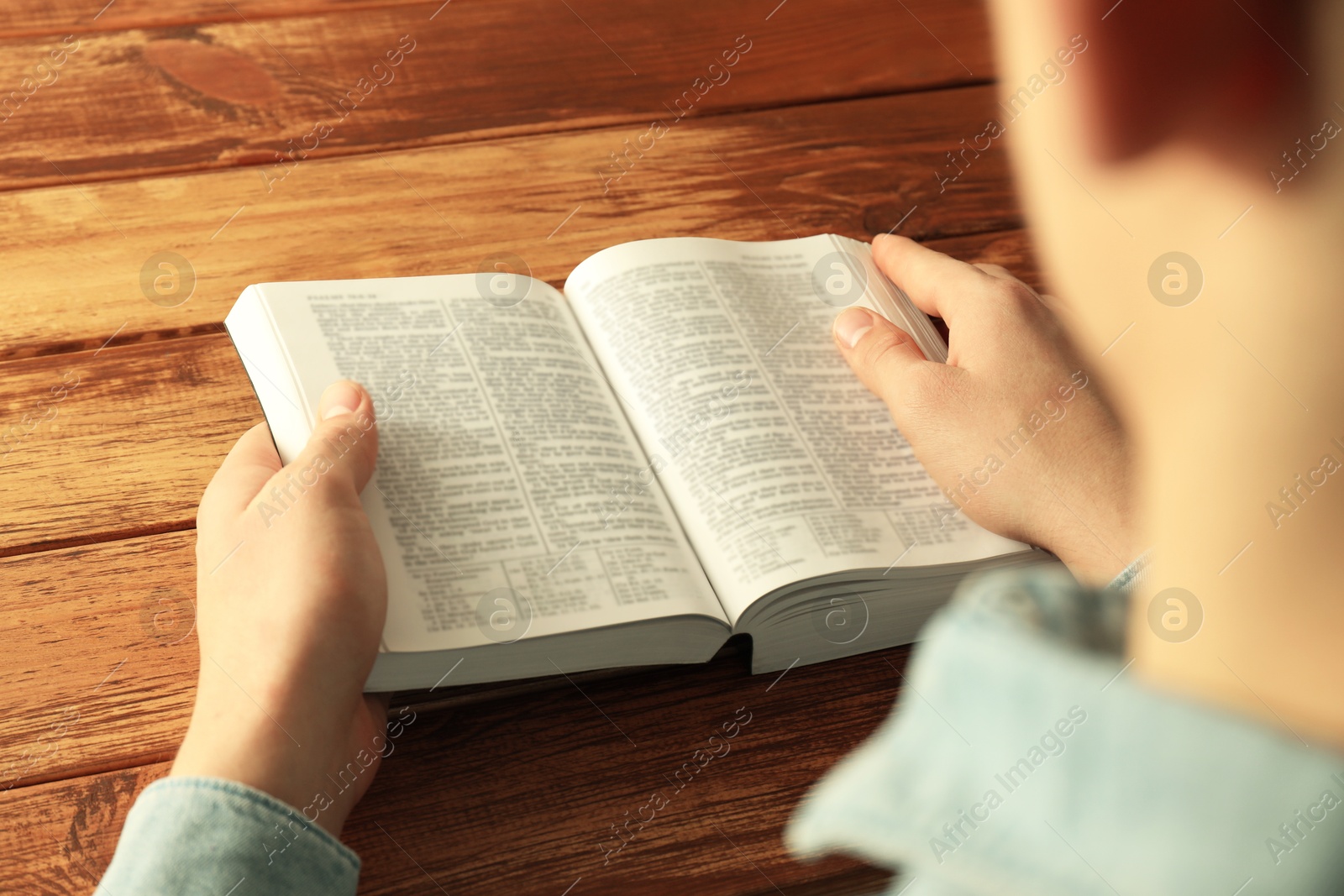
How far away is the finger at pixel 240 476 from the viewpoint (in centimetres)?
64

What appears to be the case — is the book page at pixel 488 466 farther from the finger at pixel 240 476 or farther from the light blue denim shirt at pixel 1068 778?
the light blue denim shirt at pixel 1068 778

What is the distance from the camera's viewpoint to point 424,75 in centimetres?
110

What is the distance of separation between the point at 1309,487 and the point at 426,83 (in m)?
1.04

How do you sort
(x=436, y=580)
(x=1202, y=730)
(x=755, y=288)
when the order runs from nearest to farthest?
(x=1202, y=730), (x=436, y=580), (x=755, y=288)

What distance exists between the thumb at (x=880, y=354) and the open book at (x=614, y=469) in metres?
0.02

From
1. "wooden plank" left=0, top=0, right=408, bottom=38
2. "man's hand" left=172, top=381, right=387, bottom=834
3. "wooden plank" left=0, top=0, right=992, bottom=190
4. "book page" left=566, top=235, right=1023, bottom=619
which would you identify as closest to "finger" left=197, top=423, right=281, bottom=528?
"man's hand" left=172, top=381, right=387, bottom=834

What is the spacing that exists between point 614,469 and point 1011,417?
287 mm

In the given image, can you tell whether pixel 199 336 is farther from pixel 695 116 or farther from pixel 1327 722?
pixel 1327 722

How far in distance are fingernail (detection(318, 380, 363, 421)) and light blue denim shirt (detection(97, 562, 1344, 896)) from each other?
0.51 metres

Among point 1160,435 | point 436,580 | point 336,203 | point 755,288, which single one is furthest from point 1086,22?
point 336,203

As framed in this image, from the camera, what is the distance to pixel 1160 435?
20 cm

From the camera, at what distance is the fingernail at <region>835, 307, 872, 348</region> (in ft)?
2.69

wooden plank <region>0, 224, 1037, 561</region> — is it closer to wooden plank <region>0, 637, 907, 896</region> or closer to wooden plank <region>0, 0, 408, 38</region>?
wooden plank <region>0, 637, 907, 896</region>

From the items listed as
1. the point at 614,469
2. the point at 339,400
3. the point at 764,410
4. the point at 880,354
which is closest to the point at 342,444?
the point at 339,400
